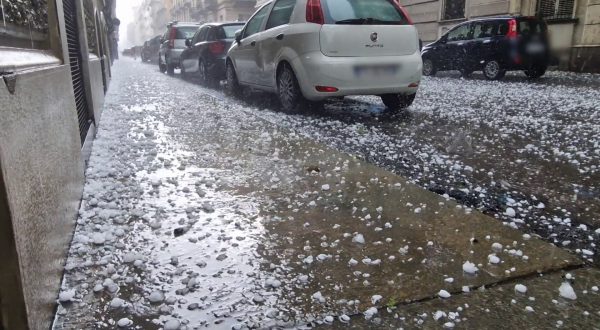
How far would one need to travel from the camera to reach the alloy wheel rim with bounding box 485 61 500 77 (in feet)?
38.6

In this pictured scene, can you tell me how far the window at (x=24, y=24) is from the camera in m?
1.79

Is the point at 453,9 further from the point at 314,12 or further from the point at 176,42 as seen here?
the point at 314,12

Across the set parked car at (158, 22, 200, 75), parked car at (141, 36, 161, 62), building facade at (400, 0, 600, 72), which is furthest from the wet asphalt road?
parked car at (141, 36, 161, 62)

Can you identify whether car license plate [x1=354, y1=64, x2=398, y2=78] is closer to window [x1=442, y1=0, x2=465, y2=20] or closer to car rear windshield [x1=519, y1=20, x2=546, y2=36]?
car rear windshield [x1=519, y1=20, x2=546, y2=36]

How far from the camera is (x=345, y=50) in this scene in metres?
5.56

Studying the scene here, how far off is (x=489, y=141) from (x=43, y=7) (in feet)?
13.6

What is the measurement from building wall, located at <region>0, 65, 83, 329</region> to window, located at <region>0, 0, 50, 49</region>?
172 mm

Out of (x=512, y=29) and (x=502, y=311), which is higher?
(x=512, y=29)

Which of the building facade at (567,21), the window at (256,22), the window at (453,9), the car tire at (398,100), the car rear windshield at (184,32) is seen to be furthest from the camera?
the window at (453,9)

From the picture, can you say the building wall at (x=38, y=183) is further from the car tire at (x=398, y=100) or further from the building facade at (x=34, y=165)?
the car tire at (x=398, y=100)

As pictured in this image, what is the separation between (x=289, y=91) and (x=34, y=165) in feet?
15.9

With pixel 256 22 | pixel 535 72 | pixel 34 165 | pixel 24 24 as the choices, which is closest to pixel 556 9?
pixel 535 72

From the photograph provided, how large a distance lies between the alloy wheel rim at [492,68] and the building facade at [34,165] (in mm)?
11290

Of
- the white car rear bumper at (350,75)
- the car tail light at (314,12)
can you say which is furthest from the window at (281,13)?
the white car rear bumper at (350,75)
